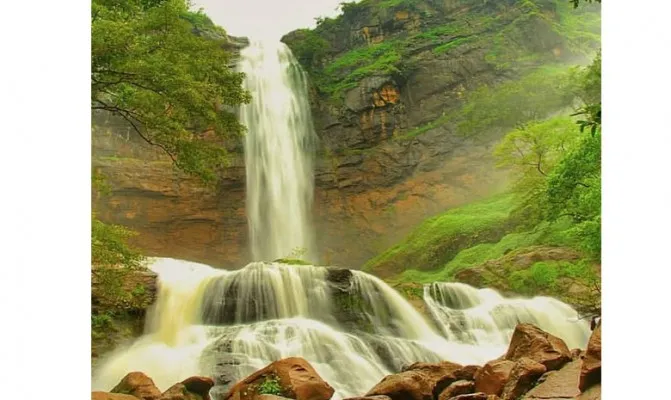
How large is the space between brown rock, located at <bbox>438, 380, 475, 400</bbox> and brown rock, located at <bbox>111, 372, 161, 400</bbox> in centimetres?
214

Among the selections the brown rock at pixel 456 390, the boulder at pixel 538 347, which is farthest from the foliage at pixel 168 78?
the boulder at pixel 538 347

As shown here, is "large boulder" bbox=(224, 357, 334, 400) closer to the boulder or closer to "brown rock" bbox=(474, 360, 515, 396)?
"brown rock" bbox=(474, 360, 515, 396)

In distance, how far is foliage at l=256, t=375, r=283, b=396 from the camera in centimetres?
524

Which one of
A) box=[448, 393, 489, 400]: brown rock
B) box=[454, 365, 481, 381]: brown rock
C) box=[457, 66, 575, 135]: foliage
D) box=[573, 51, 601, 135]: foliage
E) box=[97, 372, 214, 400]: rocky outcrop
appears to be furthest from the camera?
box=[457, 66, 575, 135]: foliage

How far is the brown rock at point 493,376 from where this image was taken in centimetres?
536

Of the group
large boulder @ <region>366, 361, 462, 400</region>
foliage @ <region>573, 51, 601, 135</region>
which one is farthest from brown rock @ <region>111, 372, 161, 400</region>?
foliage @ <region>573, 51, 601, 135</region>

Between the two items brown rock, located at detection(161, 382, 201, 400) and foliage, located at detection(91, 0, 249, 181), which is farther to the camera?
foliage, located at detection(91, 0, 249, 181)

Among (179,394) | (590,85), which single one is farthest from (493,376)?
(590,85)

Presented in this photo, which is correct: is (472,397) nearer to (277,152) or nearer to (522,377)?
(522,377)

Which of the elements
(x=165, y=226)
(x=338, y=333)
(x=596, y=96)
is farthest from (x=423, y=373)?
(x=596, y=96)

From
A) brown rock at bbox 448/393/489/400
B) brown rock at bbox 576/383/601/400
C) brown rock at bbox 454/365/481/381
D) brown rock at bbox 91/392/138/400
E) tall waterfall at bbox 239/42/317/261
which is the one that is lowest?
brown rock at bbox 448/393/489/400

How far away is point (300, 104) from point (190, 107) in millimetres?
1084

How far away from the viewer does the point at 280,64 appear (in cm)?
607

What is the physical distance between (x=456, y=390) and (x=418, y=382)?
300 mm
